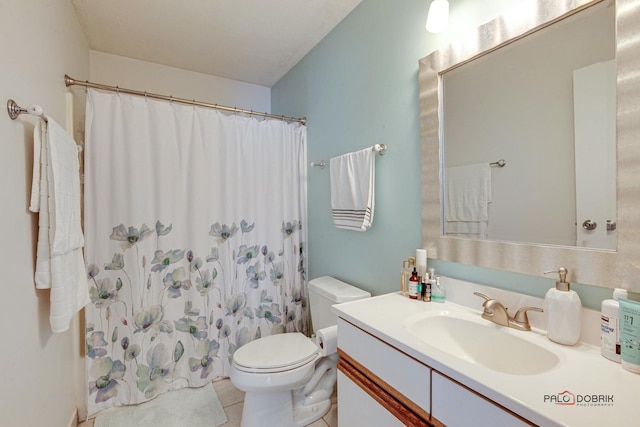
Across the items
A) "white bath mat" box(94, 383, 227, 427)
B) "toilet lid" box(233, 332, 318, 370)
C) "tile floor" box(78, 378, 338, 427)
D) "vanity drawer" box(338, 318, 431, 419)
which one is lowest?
"tile floor" box(78, 378, 338, 427)

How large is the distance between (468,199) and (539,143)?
11.8 inches

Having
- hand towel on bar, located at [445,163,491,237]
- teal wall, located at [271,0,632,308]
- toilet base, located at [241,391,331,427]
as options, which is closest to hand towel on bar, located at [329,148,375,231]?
teal wall, located at [271,0,632,308]

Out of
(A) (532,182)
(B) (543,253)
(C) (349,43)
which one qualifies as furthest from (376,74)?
(B) (543,253)

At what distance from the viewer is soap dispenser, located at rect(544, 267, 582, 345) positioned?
0.78 metres

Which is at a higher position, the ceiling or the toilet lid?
the ceiling

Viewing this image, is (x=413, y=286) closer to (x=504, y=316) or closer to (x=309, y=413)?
(x=504, y=316)

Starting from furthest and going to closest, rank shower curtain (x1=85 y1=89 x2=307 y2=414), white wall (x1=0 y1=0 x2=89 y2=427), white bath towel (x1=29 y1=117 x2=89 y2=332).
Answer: shower curtain (x1=85 y1=89 x2=307 y2=414) < white bath towel (x1=29 y1=117 x2=89 y2=332) < white wall (x1=0 y1=0 x2=89 y2=427)

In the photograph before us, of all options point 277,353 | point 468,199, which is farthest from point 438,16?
point 277,353

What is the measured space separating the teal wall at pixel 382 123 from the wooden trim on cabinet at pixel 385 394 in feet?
1.71

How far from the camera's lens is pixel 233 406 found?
1687 millimetres

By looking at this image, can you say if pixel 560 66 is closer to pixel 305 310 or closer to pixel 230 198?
pixel 230 198

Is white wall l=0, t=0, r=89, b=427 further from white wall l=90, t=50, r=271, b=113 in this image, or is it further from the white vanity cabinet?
the white vanity cabinet

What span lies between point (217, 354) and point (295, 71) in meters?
2.25

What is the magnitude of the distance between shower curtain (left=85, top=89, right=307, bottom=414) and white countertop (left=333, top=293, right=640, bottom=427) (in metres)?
1.32
